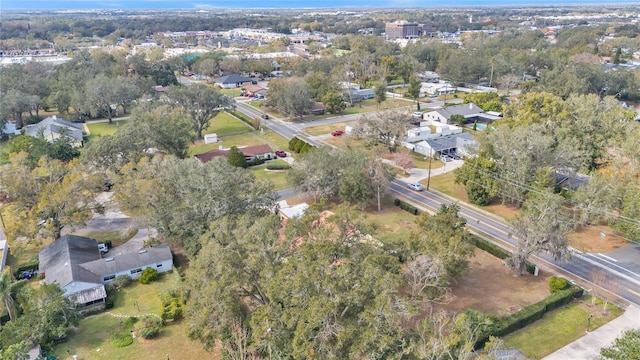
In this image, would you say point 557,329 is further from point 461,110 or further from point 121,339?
point 461,110

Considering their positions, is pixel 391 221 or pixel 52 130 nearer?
pixel 391 221

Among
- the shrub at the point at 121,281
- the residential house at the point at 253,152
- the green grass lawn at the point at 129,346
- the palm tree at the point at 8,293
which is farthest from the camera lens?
the residential house at the point at 253,152

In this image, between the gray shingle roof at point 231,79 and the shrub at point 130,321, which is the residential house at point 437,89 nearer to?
the gray shingle roof at point 231,79

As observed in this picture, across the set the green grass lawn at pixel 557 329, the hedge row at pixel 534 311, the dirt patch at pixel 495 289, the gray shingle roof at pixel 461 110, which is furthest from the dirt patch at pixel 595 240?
the gray shingle roof at pixel 461 110

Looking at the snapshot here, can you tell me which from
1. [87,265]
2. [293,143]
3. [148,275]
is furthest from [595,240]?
[87,265]

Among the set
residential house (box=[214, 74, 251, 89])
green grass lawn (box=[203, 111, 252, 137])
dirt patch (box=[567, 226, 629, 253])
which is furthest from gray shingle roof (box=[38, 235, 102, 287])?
residential house (box=[214, 74, 251, 89])

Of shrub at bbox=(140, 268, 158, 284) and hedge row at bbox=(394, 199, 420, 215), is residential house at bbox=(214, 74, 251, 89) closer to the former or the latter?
hedge row at bbox=(394, 199, 420, 215)
